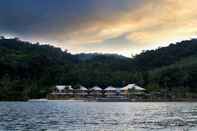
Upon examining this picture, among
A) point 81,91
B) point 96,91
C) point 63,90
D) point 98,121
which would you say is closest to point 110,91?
point 96,91

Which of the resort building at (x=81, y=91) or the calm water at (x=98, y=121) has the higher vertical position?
the resort building at (x=81, y=91)

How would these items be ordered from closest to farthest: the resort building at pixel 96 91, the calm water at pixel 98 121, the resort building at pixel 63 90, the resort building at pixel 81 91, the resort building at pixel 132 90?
the calm water at pixel 98 121 < the resort building at pixel 132 90 < the resort building at pixel 63 90 < the resort building at pixel 81 91 < the resort building at pixel 96 91

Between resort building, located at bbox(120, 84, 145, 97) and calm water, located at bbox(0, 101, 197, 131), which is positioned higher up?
resort building, located at bbox(120, 84, 145, 97)

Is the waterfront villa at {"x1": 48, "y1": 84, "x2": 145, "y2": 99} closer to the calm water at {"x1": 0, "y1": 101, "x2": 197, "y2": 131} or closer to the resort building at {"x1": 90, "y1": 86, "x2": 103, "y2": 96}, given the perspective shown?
the resort building at {"x1": 90, "y1": 86, "x2": 103, "y2": 96}

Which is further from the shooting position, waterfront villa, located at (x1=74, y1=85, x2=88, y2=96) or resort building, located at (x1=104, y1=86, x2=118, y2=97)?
waterfront villa, located at (x1=74, y1=85, x2=88, y2=96)

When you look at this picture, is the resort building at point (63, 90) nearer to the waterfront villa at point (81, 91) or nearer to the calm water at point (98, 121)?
the waterfront villa at point (81, 91)

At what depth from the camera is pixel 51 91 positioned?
172 m

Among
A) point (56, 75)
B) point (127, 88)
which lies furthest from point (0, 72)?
point (127, 88)

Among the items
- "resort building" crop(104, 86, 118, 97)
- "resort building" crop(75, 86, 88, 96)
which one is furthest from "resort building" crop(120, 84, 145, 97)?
"resort building" crop(75, 86, 88, 96)

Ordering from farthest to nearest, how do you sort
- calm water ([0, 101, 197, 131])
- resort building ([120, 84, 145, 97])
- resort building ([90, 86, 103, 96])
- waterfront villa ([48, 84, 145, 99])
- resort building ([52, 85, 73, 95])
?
resort building ([90, 86, 103, 96])
resort building ([52, 85, 73, 95])
waterfront villa ([48, 84, 145, 99])
resort building ([120, 84, 145, 97])
calm water ([0, 101, 197, 131])

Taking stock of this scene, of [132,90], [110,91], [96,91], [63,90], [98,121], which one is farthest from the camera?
[96,91]

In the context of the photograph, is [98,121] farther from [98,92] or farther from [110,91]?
[98,92]

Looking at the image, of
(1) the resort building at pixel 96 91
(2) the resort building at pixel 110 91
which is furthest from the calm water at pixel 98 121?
(1) the resort building at pixel 96 91

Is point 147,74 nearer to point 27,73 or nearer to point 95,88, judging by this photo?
point 95,88
